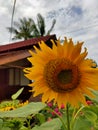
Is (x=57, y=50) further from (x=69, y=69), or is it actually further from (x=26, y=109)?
(x=26, y=109)

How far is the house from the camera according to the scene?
14.3 meters

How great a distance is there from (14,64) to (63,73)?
1567cm

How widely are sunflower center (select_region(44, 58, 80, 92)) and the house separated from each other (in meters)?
12.0

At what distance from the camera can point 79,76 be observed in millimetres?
1094

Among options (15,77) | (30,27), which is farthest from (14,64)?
(30,27)

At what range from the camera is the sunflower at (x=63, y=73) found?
3.48 ft

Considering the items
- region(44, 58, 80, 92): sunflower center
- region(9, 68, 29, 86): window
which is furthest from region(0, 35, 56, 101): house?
region(44, 58, 80, 92): sunflower center

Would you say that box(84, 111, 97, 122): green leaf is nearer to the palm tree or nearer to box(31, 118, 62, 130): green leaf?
box(31, 118, 62, 130): green leaf

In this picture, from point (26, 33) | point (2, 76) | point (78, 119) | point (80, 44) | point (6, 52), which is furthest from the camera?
point (26, 33)

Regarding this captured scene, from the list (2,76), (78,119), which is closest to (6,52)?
(2,76)

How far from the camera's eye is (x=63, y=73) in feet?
3.50

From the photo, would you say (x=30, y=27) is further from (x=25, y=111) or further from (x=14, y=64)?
(x=25, y=111)

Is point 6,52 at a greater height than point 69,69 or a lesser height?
greater

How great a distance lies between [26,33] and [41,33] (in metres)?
1.13
